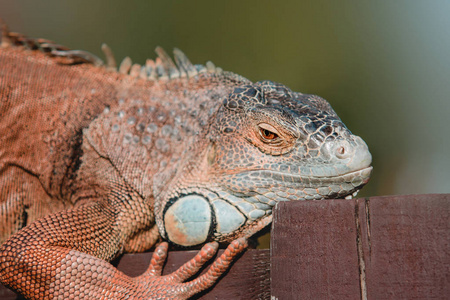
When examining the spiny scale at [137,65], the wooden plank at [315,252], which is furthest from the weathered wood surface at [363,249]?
the spiny scale at [137,65]

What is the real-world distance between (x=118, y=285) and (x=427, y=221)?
1710mm

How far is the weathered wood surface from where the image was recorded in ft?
6.92

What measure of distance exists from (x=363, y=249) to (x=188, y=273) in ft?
3.42

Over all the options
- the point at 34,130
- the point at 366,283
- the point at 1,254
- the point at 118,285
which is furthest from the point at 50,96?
the point at 366,283

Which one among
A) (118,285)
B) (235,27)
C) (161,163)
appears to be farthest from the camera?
(235,27)

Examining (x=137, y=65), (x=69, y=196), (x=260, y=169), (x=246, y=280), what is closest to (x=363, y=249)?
(x=246, y=280)

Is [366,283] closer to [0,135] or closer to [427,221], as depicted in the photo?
[427,221]

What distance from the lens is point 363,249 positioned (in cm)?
225

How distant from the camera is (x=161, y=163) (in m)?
3.54

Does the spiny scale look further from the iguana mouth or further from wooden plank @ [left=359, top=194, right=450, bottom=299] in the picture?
wooden plank @ [left=359, top=194, right=450, bottom=299]

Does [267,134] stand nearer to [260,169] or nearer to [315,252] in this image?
[260,169]

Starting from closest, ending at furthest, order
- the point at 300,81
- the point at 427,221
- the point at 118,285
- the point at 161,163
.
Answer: the point at 427,221 < the point at 118,285 < the point at 161,163 < the point at 300,81

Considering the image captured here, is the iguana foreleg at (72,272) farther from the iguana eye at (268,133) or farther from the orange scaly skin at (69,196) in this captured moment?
the iguana eye at (268,133)

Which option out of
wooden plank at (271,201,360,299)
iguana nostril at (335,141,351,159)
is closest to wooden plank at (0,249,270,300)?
wooden plank at (271,201,360,299)
